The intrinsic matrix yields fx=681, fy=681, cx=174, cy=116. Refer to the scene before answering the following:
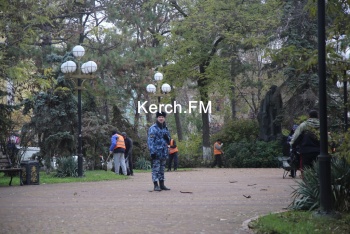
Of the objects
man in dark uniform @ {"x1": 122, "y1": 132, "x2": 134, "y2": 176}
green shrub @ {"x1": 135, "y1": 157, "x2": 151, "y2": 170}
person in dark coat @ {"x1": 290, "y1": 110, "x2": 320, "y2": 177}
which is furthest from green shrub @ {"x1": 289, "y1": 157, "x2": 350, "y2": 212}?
green shrub @ {"x1": 135, "y1": 157, "x2": 151, "y2": 170}

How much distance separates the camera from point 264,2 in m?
43.0

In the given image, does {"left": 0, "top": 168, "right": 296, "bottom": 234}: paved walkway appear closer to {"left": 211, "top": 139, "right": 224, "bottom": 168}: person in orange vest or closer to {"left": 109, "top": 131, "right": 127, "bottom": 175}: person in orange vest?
{"left": 109, "top": 131, "right": 127, "bottom": 175}: person in orange vest

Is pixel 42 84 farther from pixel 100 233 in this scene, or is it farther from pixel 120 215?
pixel 100 233

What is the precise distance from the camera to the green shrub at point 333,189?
1130 cm

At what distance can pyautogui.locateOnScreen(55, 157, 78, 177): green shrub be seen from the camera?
86.3 ft

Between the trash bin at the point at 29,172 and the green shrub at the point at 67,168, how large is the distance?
11.2 ft

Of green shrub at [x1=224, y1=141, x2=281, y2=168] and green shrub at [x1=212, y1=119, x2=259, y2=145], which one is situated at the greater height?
green shrub at [x1=212, y1=119, x2=259, y2=145]

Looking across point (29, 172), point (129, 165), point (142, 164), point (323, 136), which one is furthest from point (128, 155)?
point (323, 136)

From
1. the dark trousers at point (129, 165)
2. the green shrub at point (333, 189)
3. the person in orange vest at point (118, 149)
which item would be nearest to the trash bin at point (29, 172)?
the person in orange vest at point (118, 149)

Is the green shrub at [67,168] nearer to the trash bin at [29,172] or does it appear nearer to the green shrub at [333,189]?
the trash bin at [29,172]

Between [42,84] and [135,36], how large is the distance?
2561 cm

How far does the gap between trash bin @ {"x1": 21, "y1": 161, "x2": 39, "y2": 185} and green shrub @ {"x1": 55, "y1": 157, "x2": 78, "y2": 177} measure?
3.43 metres

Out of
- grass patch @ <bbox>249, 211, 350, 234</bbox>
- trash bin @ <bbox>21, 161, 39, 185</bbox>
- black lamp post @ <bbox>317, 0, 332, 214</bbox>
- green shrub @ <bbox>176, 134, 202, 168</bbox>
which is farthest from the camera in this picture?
green shrub @ <bbox>176, 134, 202, 168</bbox>

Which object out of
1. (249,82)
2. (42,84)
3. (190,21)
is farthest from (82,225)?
(249,82)
